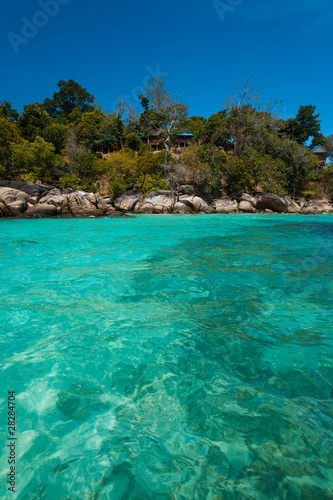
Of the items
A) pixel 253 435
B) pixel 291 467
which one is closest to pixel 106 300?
pixel 253 435

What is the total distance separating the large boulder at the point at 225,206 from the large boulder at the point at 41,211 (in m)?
16.0

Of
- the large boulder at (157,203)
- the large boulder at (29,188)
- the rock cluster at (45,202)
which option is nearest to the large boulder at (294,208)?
the large boulder at (157,203)

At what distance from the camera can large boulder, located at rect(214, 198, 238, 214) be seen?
2712 cm

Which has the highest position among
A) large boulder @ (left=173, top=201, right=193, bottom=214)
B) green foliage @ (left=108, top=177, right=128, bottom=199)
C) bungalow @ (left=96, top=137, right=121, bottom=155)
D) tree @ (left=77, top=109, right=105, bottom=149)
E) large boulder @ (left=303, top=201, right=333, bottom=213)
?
tree @ (left=77, top=109, right=105, bottom=149)

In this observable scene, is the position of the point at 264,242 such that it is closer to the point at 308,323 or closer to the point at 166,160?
the point at 308,323

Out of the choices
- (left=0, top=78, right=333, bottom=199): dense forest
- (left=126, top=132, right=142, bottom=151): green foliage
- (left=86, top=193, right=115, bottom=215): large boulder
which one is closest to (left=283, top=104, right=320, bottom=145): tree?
(left=0, top=78, right=333, bottom=199): dense forest

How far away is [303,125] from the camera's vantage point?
139 feet

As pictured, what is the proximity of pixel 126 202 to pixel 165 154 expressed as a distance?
9.43 meters

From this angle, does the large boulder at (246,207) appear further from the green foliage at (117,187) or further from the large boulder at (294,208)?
the green foliage at (117,187)

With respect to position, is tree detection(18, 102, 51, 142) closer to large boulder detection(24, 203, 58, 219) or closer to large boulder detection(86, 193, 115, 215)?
large boulder detection(86, 193, 115, 215)

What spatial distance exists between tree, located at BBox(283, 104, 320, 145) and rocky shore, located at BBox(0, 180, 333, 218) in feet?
56.1

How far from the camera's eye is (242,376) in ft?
7.85

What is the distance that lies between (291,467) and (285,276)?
4.23m

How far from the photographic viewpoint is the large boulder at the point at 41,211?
778 inches
